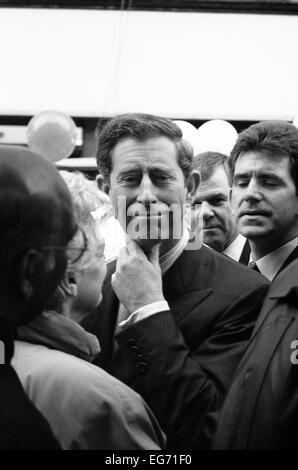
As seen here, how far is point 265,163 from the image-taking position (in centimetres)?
181

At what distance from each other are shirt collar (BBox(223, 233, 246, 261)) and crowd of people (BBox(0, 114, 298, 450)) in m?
0.64

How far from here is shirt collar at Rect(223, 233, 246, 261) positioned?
2.48 m

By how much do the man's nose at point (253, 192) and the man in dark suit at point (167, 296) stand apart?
0.53ft

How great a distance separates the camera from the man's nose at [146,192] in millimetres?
1536

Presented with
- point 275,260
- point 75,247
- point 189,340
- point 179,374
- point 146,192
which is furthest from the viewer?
point 275,260

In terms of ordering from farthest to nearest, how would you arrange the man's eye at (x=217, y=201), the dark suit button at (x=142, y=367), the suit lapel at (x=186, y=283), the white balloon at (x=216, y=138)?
the white balloon at (x=216, y=138)
the man's eye at (x=217, y=201)
the suit lapel at (x=186, y=283)
the dark suit button at (x=142, y=367)

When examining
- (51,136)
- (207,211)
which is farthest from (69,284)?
(207,211)

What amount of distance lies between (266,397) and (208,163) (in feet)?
4.79

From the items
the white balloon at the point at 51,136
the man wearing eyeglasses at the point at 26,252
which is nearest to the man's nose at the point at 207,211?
the white balloon at the point at 51,136

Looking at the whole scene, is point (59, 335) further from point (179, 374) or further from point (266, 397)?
point (266, 397)

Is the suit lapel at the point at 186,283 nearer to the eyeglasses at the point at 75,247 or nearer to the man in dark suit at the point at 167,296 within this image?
the man in dark suit at the point at 167,296

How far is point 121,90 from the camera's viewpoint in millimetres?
3195
